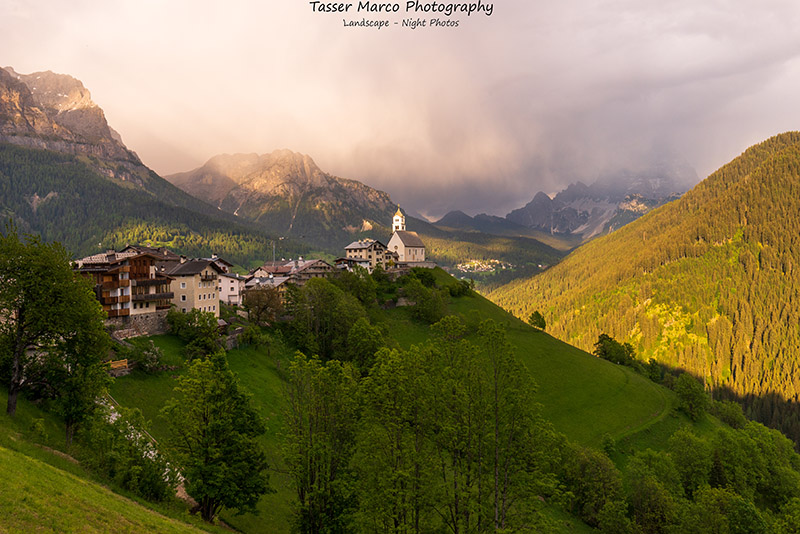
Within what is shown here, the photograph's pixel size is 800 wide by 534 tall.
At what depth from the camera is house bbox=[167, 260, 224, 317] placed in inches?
2958

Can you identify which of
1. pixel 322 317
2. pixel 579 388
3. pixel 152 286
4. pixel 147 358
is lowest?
pixel 579 388

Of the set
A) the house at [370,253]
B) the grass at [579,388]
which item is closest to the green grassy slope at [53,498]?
the grass at [579,388]

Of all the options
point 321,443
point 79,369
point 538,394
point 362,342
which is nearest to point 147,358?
point 79,369

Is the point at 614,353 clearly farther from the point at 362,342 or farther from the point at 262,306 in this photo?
the point at 262,306

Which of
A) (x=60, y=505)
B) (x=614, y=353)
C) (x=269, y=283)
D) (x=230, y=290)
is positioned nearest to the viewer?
(x=60, y=505)

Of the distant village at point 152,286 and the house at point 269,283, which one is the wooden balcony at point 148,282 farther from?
the house at point 269,283

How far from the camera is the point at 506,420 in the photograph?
26.6 meters

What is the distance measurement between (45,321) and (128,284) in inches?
1411

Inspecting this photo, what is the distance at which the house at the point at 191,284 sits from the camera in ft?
246

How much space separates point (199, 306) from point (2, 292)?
4801 centimetres

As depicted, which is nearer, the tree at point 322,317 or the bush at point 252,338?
the bush at point 252,338

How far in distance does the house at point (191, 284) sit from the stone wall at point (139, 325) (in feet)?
31.8

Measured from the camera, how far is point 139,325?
61.2 metres

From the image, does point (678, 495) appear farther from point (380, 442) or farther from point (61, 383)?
point (61, 383)
